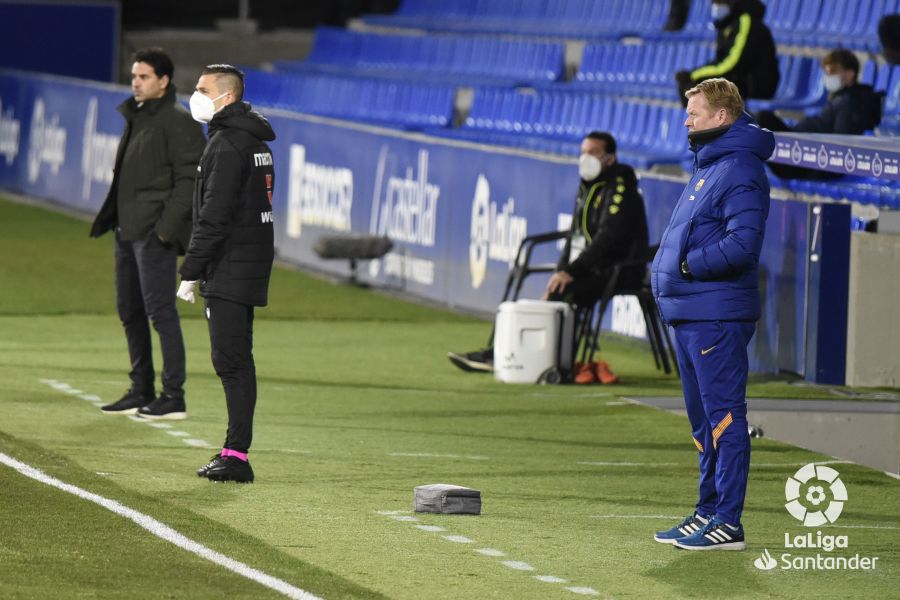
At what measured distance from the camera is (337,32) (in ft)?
98.5

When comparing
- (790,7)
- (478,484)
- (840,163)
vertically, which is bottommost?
(478,484)

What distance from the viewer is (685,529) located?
7.70 meters

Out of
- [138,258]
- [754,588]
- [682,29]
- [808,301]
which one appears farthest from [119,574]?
[682,29]

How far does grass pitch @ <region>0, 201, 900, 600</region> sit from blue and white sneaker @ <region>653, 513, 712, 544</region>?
0.08 meters

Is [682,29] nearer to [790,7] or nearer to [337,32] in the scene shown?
[790,7]

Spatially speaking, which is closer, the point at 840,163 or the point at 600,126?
the point at 840,163

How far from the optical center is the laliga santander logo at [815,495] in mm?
8656

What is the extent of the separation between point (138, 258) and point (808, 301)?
5.09 m

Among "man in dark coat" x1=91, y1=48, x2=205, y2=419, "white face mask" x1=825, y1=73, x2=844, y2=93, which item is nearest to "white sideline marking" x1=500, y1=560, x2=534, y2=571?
"man in dark coat" x1=91, y1=48, x2=205, y2=419

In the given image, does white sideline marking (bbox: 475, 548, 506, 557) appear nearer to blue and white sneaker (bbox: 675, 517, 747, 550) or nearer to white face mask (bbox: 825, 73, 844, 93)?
blue and white sneaker (bbox: 675, 517, 747, 550)

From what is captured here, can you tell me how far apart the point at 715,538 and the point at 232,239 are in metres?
2.71

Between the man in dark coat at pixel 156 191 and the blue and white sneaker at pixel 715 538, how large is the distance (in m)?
3.94

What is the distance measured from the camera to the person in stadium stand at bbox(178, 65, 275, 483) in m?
8.69

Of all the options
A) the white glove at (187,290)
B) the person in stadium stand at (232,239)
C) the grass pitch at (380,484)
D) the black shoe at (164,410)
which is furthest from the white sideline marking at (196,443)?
the white glove at (187,290)
